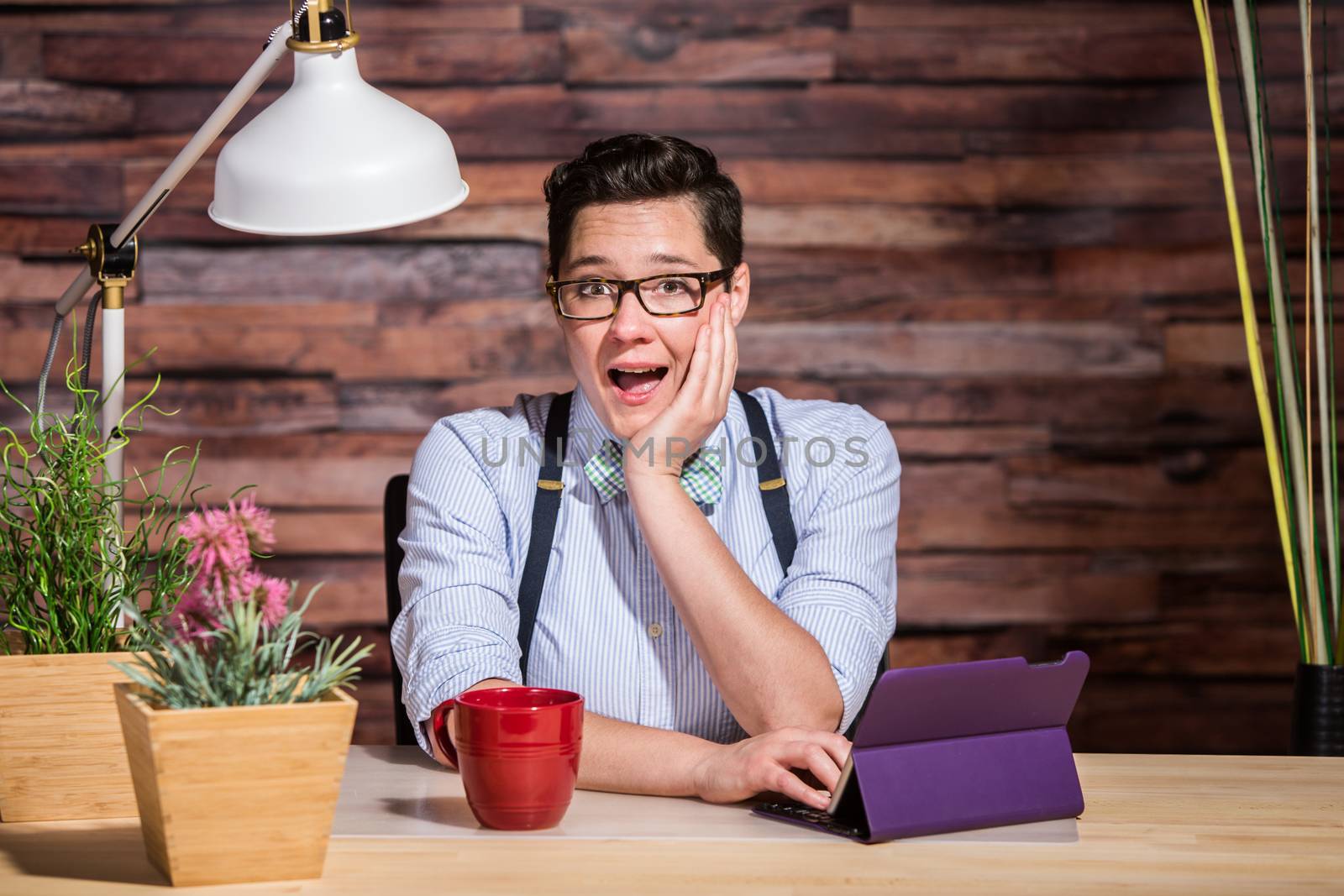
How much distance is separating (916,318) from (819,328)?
Result: 0.21m

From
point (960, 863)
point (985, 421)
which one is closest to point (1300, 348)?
point (985, 421)

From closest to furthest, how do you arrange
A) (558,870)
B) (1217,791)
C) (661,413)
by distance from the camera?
1. (558,870)
2. (1217,791)
3. (661,413)

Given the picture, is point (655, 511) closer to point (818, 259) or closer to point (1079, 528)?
point (818, 259)

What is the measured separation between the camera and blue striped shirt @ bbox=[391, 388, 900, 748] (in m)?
1.64

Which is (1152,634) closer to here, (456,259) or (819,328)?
(819,328)

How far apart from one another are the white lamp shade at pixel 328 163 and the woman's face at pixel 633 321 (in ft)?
1.75

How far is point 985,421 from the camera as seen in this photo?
2816 millimetres

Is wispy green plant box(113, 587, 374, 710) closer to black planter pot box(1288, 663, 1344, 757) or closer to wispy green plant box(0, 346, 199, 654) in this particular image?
wispy green plant box(0, 346, 199, 654)

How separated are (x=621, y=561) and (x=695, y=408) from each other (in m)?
0.24

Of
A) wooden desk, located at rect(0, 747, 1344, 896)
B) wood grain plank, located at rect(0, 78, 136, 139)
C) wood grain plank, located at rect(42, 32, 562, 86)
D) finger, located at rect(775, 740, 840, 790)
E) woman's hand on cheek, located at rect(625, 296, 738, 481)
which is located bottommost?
wooden desk, located at rect(0, 747, 1344, 896)

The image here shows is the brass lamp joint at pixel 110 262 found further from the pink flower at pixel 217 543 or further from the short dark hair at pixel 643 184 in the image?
the short dark hair at pixel 643 184

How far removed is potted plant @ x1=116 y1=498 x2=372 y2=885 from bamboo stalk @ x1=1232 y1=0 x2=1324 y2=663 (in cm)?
173

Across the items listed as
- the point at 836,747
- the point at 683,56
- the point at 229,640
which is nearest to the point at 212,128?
the point at 229,640

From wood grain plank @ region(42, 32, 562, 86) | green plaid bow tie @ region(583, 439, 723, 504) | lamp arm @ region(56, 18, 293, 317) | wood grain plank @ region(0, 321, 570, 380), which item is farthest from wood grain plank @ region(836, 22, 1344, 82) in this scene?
lamp arm @ region(56, 18, 293, 317)
